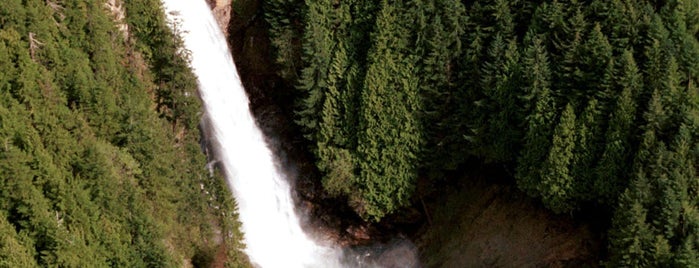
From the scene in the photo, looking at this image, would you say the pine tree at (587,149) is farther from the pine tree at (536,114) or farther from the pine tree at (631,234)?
the pine tree at (631,234)

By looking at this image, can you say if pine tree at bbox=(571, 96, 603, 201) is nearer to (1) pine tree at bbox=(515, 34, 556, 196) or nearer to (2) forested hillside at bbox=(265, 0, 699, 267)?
(2) forested hillside at bbox=(265, 0, 699, 267)

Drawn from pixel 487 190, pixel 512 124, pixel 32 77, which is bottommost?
pixel 487 190

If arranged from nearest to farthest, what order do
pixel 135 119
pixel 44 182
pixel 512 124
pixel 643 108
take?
pixel 44 182 < pixel 135 119 < pixel 643 108 < pixel 512 124

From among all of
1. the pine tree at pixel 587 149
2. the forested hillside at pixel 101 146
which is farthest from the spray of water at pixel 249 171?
the pine tree at pixel 587 149

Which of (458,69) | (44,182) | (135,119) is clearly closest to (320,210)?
(458,69)

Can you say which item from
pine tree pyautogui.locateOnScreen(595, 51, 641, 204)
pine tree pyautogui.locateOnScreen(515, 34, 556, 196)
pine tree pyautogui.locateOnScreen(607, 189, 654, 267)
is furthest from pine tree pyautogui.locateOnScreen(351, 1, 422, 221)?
pine tree pyautogui.locateOnScreen(607, 189, 654, 267)

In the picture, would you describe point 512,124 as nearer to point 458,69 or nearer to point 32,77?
point 458,69

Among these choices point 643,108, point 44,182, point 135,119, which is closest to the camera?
point 44,182
